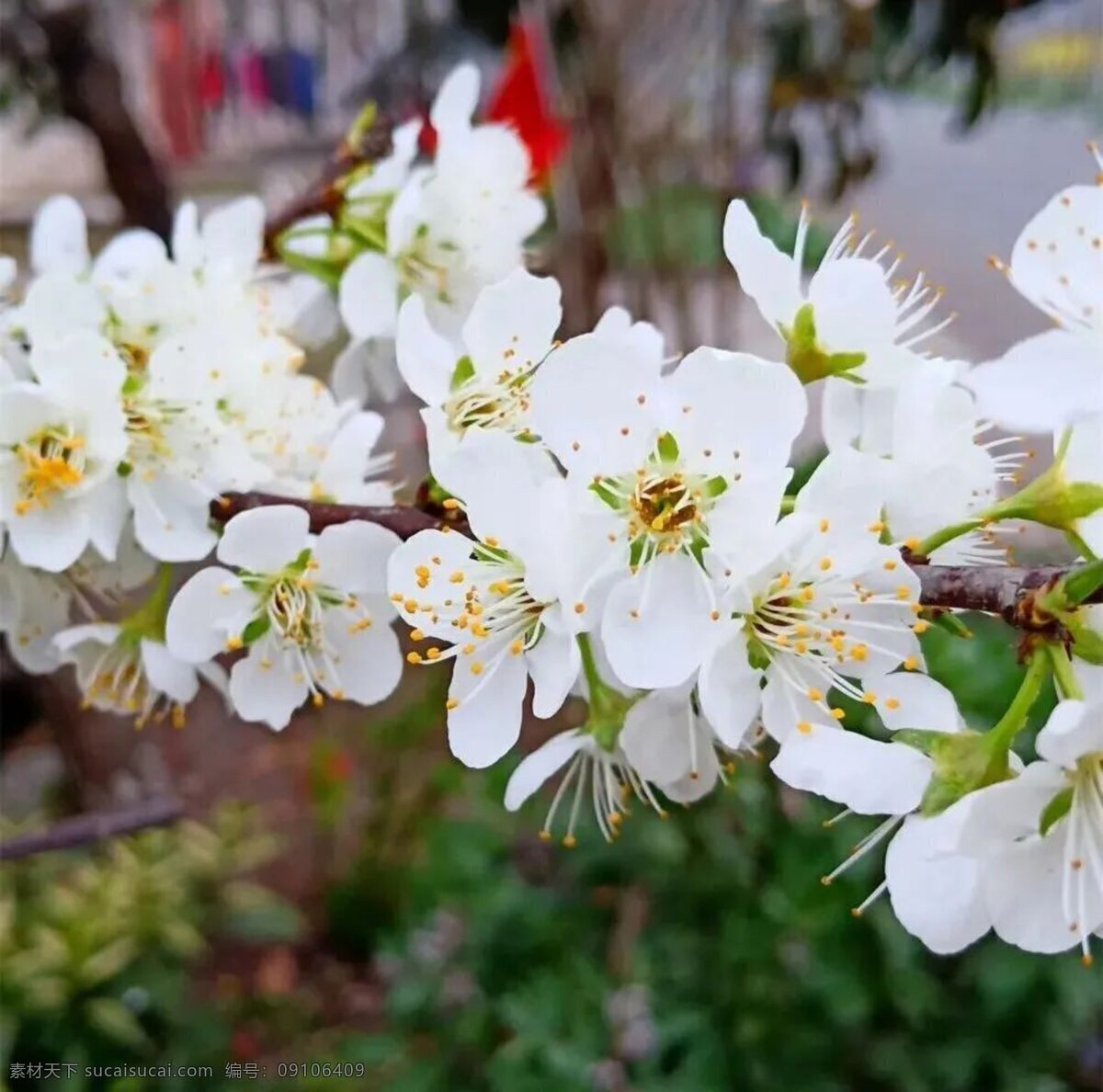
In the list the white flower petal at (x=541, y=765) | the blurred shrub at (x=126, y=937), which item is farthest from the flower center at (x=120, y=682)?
the blurred shrub at (x=126, y=937)

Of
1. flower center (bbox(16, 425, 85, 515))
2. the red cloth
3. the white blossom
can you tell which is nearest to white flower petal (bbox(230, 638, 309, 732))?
the white blossom

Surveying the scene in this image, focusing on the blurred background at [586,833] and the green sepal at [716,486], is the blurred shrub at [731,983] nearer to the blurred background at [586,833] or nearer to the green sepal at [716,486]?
the blurred background at [586,833]

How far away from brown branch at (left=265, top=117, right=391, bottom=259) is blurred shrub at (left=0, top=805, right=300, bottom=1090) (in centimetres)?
102

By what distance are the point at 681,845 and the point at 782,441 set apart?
0.96 metres

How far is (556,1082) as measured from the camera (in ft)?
3.48

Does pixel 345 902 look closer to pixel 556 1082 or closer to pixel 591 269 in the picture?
pixel 556 1082

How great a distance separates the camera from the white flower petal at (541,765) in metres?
0.43

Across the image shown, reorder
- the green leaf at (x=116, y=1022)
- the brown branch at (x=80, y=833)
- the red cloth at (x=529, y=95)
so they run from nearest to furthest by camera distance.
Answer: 1. the brown branch at (x=80, y=833)
2. the red cloth at (x=529, y=95)
3. the green leaf at (x=116, y=1022)

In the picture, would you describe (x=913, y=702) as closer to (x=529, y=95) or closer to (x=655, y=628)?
(x=655, y=628)

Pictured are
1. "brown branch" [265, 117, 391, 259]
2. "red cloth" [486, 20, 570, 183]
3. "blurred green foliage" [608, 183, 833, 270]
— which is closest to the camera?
"brown branch" [265, 117, 391, 259]

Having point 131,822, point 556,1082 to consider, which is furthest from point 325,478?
point 556,1082

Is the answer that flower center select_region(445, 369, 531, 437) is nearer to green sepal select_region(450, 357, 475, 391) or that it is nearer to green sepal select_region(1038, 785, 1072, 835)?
green sepal select_region(450, 357, 475, 391)

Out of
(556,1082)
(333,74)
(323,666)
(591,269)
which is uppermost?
(323,666)

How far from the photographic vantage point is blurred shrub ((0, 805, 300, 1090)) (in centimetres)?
135
